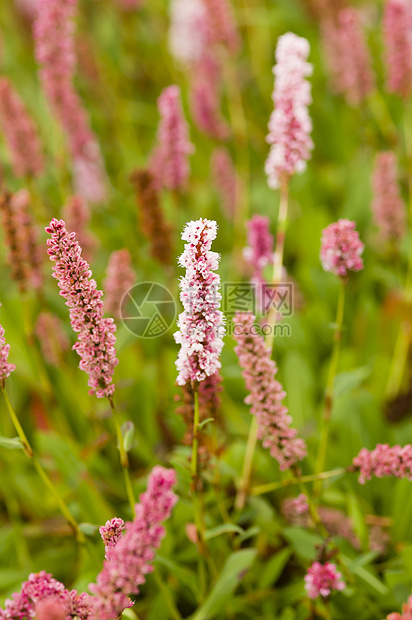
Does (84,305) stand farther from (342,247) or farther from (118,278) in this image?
(118,278)

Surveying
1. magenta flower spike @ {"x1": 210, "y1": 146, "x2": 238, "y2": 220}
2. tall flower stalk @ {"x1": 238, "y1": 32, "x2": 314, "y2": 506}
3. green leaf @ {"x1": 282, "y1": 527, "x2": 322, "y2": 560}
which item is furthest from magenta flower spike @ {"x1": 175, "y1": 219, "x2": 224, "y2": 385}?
magenta flower spike @ {"x1": 210, "y1": 146, "x2": 238, "y2": 220}

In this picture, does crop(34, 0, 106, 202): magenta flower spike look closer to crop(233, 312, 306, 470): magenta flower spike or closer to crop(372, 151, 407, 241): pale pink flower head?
crop(372, 151, 407, 241): pale pink flower head

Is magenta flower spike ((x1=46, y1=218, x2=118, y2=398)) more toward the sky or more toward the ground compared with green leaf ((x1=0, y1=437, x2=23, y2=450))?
more toward the sky

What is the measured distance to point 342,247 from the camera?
1591 mm

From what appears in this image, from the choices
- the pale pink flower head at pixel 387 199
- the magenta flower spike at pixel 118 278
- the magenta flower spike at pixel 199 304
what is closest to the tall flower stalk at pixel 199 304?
the magenta flower spike at pixel 199 304

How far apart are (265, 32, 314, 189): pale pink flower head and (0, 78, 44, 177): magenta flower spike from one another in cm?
121

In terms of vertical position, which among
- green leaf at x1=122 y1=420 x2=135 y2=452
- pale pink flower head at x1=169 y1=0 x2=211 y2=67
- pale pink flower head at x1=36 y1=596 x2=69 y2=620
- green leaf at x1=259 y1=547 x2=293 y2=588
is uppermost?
pale pink flower head at x1=169 y1=0 x2=211 y2=67

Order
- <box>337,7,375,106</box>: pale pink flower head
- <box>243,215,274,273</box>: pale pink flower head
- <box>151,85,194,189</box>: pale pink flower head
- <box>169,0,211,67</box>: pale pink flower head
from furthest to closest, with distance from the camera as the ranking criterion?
<box>169,0,211,67</box>: pale pink flower head < <box>337,7,375,106</box>: pale pink flower head < <box>151,85,194,189</box>: pale pink flower head < <box>243,215,274,273</box>: pale pink flower head

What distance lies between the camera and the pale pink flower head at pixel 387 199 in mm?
2697

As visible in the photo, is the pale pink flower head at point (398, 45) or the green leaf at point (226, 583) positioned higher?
the pale pink flower head at point (398, 45)

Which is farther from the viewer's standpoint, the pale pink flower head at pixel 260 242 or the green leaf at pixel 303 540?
the pale pink flower head at pixel 260 242

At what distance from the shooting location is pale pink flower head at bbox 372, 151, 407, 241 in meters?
2.70

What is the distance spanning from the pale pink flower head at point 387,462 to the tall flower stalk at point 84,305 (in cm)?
63

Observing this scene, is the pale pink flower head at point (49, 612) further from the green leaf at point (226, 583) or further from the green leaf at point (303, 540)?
the green leaf at point (303, 540)
